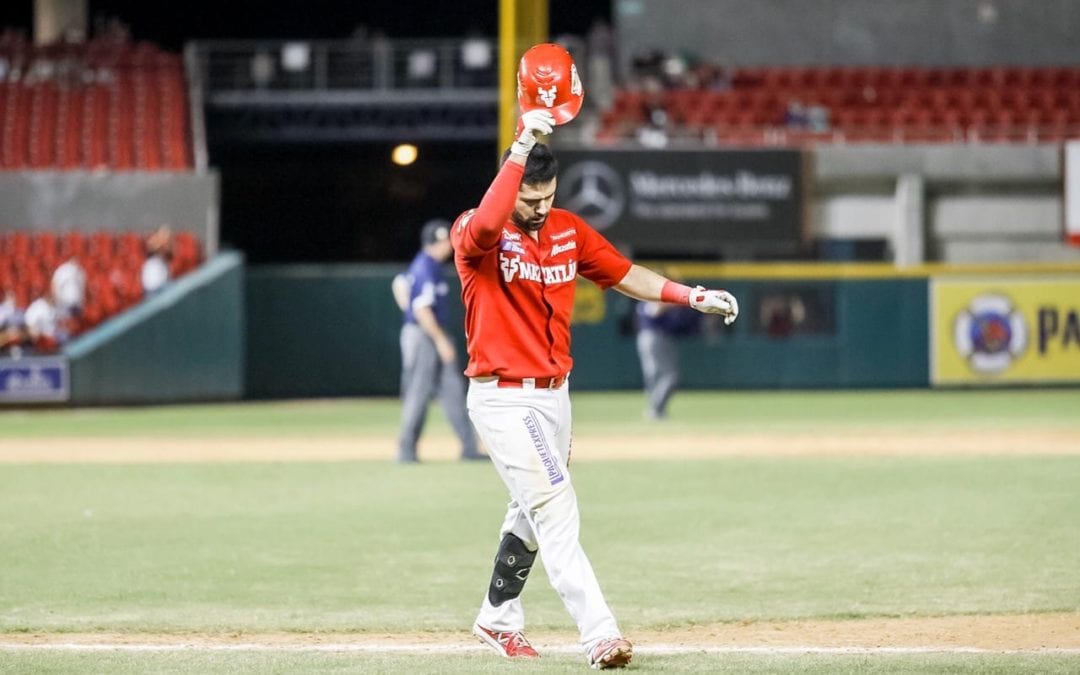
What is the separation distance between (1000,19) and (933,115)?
4.36m

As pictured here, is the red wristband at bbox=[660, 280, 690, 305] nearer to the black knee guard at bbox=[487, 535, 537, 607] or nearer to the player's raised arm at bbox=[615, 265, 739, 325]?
the player's raised arm at bbox=[615, 265, 739, 325]

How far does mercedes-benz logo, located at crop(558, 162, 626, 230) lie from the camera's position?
1104 inches

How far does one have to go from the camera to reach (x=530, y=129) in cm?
637

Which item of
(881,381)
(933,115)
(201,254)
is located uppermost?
(933,115)

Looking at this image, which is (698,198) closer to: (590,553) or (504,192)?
(590,553)

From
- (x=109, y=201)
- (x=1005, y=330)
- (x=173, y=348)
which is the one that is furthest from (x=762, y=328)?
(x=109, y=201)

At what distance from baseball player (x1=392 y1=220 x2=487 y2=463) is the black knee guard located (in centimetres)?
762

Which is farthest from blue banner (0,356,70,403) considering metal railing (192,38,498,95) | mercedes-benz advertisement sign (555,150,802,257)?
mercedes-benz advertisement sign (555,150,802,257)

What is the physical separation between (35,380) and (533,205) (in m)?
19.4

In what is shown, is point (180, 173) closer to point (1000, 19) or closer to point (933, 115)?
point (933, 115)

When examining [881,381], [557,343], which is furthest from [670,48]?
[557,343]

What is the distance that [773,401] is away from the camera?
1039 inches

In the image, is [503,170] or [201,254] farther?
[201,254]

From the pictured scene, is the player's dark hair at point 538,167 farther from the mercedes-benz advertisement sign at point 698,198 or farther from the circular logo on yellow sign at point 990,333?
the circular logo on yellow sign at point 990,333
